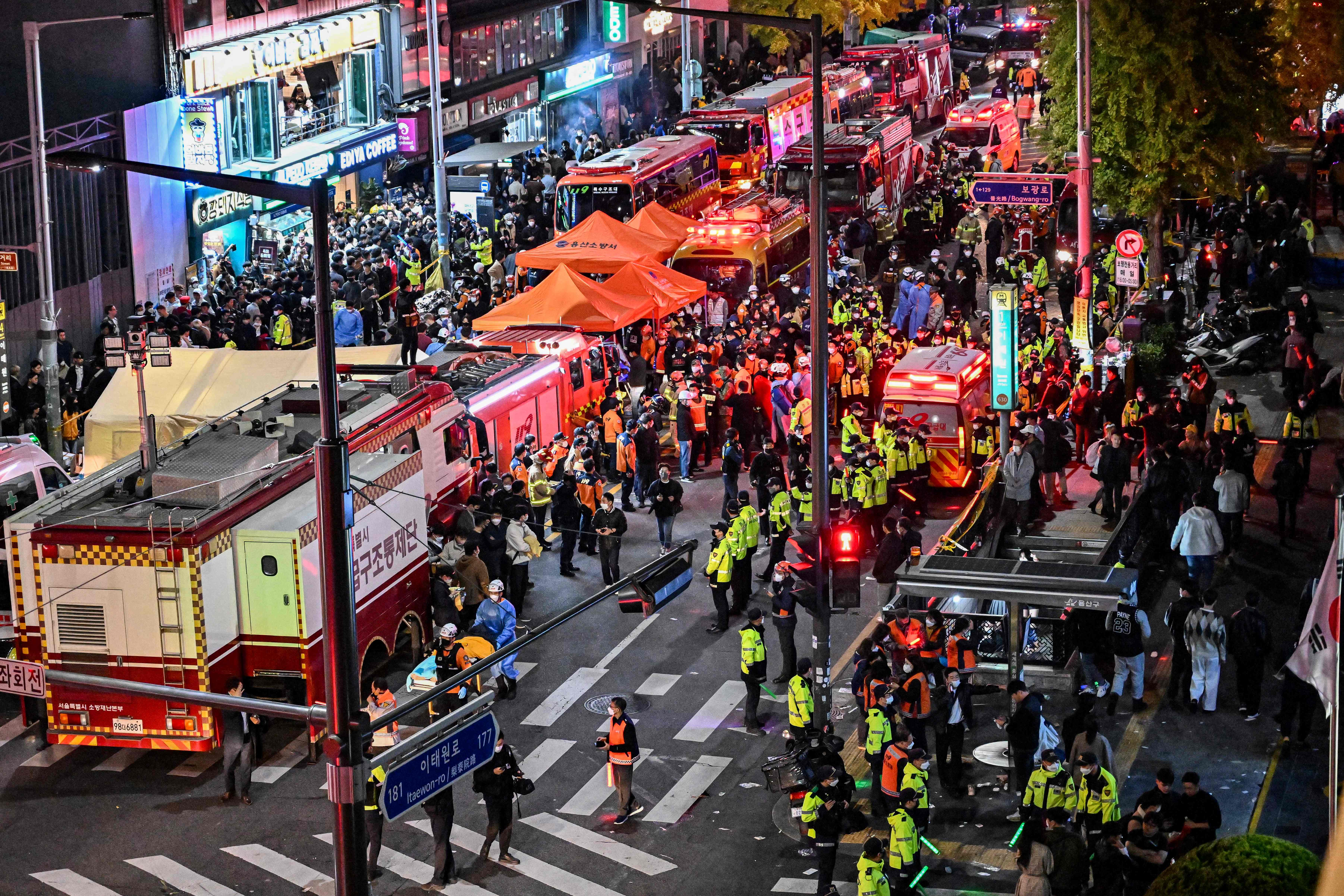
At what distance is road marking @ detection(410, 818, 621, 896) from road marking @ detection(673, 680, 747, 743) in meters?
3.08

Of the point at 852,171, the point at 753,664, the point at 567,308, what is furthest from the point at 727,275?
the point at 753,664

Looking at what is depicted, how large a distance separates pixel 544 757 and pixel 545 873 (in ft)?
8.85

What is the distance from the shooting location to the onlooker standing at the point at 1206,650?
19484 mm

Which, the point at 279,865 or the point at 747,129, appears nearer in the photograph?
the point at 279,865

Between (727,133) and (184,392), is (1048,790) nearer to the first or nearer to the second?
(184,392)

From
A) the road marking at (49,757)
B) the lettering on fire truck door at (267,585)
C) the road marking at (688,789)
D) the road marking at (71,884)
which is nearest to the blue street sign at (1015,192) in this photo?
the road marking at (688,789)

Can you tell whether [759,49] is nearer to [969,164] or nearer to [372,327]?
[969,164]

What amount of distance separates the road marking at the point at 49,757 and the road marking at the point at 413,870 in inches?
154

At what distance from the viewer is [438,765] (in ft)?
44.1

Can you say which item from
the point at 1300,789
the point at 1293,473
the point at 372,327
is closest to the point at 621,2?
the point at 1300,789

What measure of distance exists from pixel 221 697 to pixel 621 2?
259 inches

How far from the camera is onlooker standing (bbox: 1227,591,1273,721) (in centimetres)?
1941

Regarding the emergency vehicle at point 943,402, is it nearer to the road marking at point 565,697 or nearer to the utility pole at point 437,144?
the road marking at point 565,697

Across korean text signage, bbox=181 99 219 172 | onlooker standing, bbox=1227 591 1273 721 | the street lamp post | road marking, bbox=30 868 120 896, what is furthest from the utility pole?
road marking, bbox=30 868 120 896
